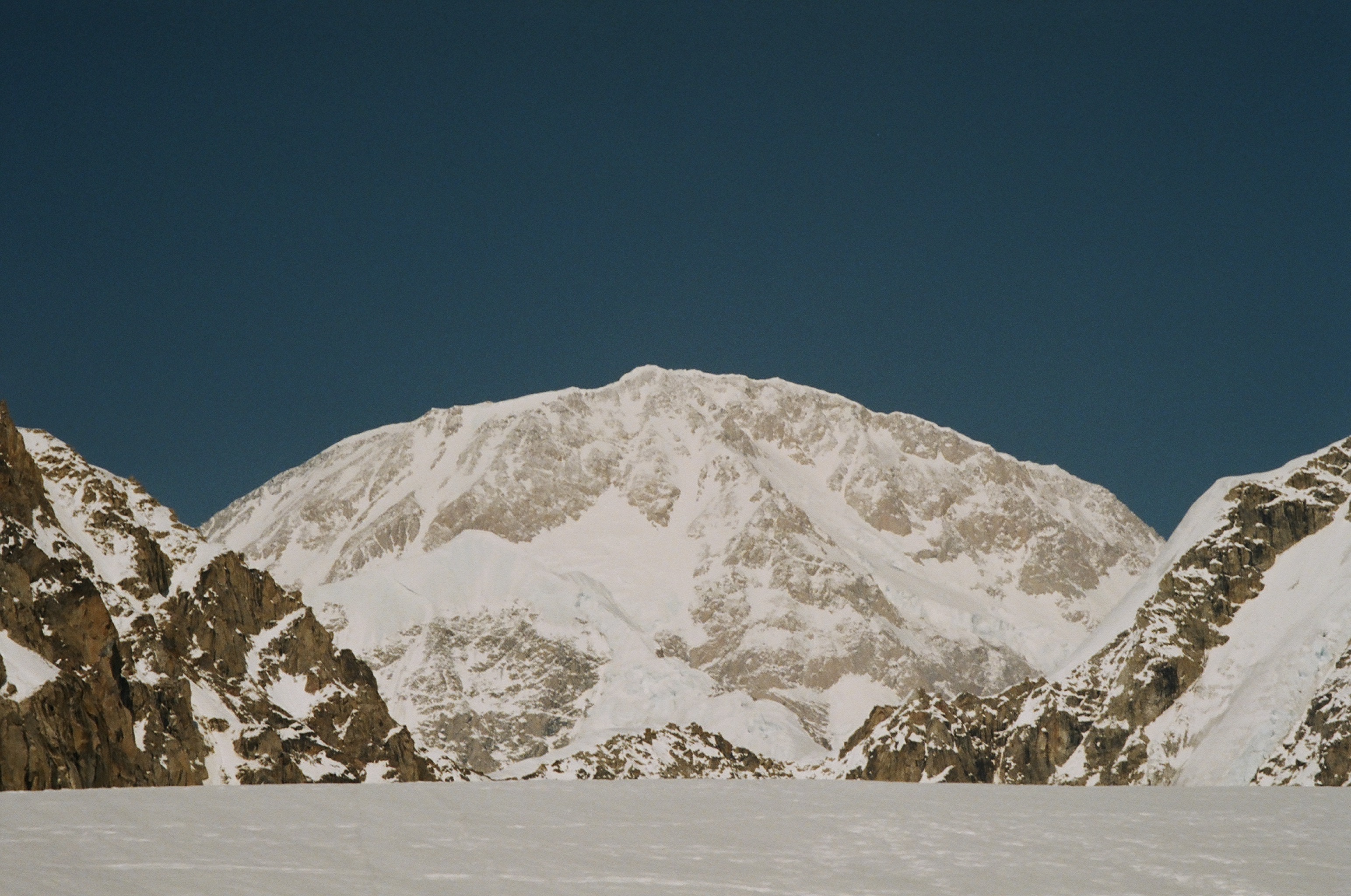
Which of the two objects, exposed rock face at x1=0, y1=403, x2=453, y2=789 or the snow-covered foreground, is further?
exposed rock face at x1=0, y1=403, x2=453, y2=789

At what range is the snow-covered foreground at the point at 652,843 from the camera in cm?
2709

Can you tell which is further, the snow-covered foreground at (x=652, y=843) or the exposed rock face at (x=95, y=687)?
the exposed rock face at (x=95, y=687)

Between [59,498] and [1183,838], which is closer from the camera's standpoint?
[1183,838]

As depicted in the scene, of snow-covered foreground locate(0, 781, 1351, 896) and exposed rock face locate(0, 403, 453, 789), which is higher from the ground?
exposed rock face locate(0, 403, 453, 789)

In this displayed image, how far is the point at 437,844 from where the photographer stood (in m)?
30.2

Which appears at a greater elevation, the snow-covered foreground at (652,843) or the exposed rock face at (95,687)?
the exposed rock face at (95,687)

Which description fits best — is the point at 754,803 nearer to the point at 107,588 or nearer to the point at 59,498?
the point at 107,588

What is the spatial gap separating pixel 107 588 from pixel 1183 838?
543 ft

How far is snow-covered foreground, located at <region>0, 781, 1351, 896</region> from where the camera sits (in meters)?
27.1

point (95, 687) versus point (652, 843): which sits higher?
point (95, 687)

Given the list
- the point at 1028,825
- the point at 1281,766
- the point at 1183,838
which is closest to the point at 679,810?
the point at 1028,825

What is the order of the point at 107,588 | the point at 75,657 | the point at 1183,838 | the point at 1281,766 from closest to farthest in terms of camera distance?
the point at 1183,838 → the point at 75,657 → the point at 1281,766 → the point at 107,588

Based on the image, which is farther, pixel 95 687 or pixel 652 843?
pixel 95 687

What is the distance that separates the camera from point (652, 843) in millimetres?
31344
